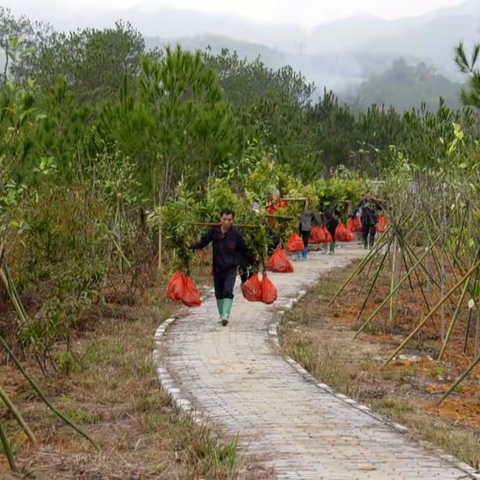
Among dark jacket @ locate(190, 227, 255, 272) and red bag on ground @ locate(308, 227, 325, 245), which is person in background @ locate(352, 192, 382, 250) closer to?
red bag on ground @ locate(308, 227, 325, 245)

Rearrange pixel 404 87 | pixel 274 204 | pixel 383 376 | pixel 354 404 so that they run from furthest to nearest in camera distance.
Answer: pixel 404 87
pixel 274 204
pixel 383 376
pixel 354 404

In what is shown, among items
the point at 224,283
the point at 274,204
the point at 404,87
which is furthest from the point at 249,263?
the point at 404,87

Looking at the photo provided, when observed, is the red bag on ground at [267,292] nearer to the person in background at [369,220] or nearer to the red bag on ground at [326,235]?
the red bag on ground at [326,235]

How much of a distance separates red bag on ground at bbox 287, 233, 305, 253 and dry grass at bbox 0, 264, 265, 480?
11.5 metres

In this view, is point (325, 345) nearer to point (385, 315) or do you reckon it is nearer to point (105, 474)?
point (385, 315)

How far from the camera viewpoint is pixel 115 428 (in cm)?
739

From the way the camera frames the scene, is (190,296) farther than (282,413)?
Yes

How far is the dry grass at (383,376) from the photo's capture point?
754 centimetres

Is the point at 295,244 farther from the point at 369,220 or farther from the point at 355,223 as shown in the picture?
the point at 355,223

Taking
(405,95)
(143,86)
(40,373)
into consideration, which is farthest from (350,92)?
(40,373)

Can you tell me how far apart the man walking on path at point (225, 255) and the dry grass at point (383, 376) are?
0.86 meters

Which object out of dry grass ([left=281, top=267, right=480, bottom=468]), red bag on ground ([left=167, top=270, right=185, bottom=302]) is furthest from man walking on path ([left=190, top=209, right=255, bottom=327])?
dry grass ([left=281, top=267, right=480, bottom=468])

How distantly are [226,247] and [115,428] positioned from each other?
17.4 ft

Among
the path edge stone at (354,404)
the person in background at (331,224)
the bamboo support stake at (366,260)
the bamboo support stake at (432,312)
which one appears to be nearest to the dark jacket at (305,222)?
the person in background at (331,224)
